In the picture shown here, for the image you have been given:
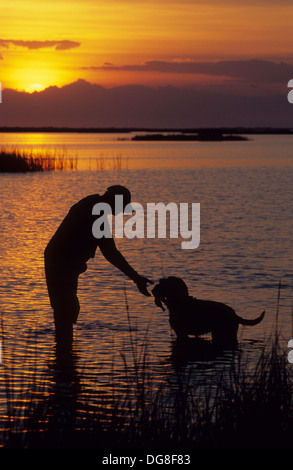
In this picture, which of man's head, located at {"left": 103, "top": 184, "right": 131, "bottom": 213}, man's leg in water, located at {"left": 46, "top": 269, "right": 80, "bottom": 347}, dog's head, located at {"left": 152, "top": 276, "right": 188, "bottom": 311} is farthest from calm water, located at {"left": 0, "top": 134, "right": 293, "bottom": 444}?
man's head, located at {"left": 103, "top": 184, "right": 131, "bottom": 213}

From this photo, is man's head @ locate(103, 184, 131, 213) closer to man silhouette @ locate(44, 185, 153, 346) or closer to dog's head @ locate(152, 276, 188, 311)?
man silhouette @ locate(44, 185, 153, 346)

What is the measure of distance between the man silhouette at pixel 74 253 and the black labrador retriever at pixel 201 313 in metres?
0.63

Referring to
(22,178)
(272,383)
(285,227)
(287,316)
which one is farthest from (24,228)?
(22,178)

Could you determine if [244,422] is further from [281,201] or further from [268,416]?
[281,201]

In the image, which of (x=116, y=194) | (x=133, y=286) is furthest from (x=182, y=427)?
(x=133, y=286)

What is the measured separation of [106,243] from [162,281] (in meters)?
0.97

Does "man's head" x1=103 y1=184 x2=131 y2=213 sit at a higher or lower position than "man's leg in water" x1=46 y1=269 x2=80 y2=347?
higher

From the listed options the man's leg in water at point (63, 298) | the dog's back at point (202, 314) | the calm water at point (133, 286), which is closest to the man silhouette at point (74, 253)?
the man's leg in water at point (63, 298)

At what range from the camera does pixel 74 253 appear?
973cm

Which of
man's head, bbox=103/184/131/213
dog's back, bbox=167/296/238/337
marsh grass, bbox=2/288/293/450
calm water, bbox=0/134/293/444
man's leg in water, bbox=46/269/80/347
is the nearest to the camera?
marsh grass, bbox=2/288/293/450

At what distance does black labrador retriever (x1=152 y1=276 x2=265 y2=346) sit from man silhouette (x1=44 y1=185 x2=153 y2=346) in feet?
2.06

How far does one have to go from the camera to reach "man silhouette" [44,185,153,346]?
378 inches

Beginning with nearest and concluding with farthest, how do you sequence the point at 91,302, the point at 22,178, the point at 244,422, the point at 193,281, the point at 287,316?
the point at 244,422, the point at 287,316, the point at 91,302, the point at 193,281, the point at 22,178

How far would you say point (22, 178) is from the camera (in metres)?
46.4
